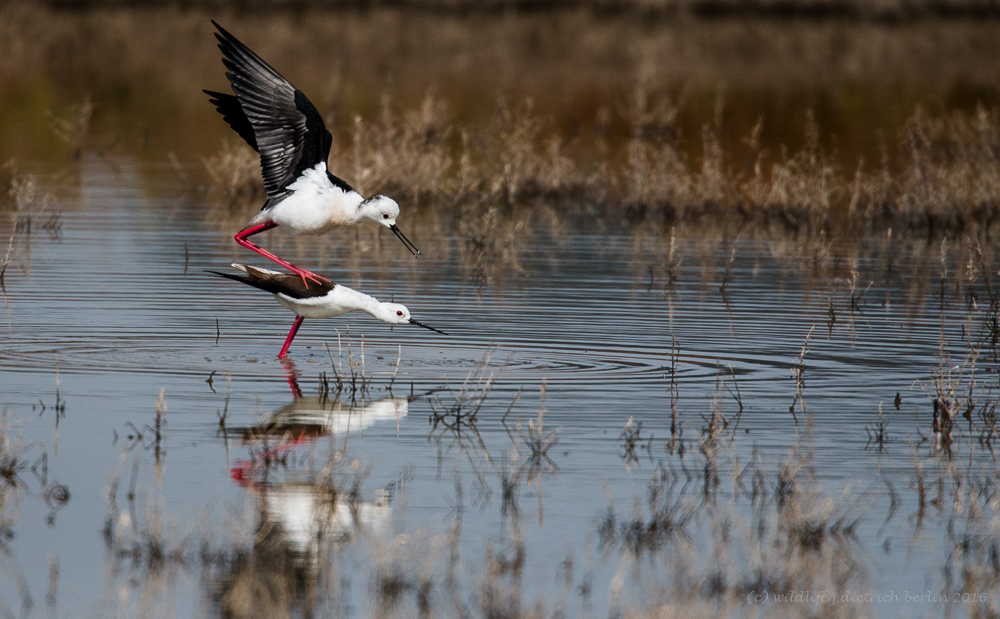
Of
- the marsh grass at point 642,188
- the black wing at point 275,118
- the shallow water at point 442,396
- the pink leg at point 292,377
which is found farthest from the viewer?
the marsh grass at point 642,188

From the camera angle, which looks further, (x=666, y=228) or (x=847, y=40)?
(x=847, y=40)

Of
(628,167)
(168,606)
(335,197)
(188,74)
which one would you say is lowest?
(168,606)

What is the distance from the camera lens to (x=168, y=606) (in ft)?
19.2

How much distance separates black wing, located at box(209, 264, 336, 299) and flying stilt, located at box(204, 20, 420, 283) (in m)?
0.49

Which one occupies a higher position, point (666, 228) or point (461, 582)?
point (666, 228)

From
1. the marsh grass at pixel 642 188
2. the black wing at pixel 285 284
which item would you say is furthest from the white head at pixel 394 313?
the marsh grass at pixel 642 188

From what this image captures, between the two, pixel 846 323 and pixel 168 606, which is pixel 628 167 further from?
pixel 168 606

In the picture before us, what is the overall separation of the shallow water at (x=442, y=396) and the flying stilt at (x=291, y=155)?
938 millimetres

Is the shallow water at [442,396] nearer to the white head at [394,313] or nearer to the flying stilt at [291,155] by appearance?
the white head at [394,313]

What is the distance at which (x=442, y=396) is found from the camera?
31.8ft

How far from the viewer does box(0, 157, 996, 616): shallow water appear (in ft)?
22.0

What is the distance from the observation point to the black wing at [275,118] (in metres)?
11.6

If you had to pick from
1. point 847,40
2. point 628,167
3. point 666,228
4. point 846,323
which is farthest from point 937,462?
point 847,40

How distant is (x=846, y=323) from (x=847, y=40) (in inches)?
1377
